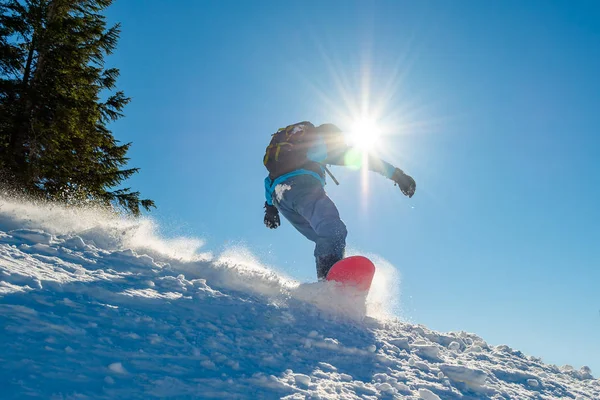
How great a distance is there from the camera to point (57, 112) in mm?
10633

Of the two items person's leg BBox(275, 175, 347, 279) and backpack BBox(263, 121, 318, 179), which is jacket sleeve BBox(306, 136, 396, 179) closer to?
backpack BBox(263, 121, 318, 179)

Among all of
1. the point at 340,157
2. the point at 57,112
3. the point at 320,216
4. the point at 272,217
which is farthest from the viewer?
the point at 57,112

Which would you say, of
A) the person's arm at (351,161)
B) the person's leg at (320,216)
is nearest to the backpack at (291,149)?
the person's arm at (351,161)

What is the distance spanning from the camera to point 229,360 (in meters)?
2.08

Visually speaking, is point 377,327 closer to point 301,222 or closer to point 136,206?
point 301,222

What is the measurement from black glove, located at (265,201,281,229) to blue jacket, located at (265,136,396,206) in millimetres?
326

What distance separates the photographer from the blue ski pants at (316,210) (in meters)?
4.50

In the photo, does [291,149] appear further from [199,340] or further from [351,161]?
[199,340]

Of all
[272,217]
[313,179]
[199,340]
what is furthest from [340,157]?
[199,340]

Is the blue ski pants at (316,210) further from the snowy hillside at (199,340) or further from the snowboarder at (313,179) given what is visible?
the snowy hillside at (199,340)

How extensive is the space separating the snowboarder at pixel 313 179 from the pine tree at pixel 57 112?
25.5 ft

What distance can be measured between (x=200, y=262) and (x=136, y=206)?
943 cm

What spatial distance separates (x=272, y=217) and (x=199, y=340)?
4161 millimetres

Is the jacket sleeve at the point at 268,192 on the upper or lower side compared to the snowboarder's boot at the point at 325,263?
upper
